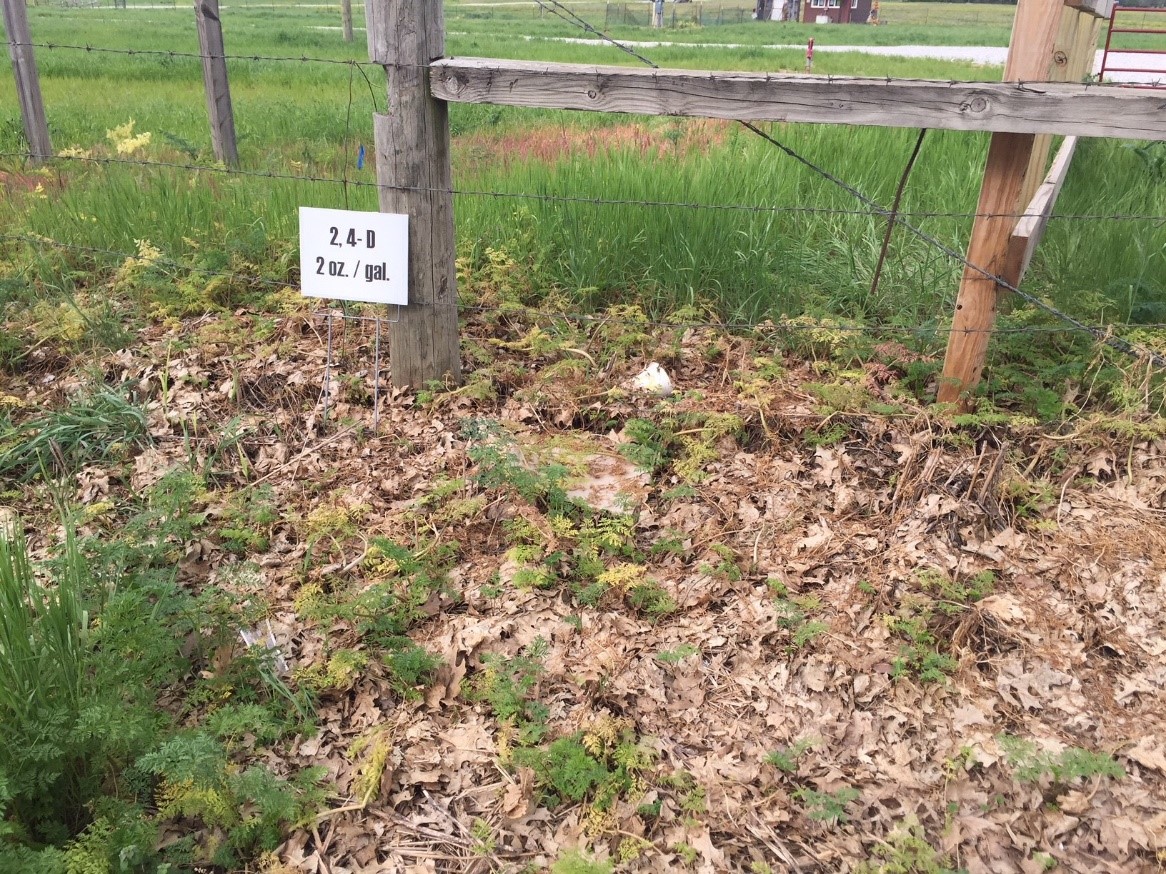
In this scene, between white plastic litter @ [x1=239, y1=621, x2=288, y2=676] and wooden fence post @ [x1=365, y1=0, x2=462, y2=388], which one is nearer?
white plastic litter @ [x1=239, y1=621, x2=288, y2=676]

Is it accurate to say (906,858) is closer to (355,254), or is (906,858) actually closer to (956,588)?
(956,588)

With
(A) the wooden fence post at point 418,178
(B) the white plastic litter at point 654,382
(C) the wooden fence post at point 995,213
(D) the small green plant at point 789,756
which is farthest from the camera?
(B) the white plastic litter at point 654,382

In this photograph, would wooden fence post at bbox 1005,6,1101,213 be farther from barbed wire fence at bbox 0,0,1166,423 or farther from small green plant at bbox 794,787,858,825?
small green plant at bbox 794,787,858,825

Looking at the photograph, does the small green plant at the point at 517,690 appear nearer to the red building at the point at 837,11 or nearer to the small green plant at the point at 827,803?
the small green plant at the point at 827,803

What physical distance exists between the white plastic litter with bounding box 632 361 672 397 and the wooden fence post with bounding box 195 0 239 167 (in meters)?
4.18

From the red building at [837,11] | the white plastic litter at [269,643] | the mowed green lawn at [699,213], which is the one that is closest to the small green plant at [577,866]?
the white plastic litter at [269,643]

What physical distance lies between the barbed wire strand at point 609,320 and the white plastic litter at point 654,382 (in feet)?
0.77

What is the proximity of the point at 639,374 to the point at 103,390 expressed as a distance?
8.21ft

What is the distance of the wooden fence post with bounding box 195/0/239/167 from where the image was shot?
6.34 m

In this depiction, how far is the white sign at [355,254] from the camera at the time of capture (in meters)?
3.74

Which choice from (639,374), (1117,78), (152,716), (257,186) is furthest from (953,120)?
(1117,78)

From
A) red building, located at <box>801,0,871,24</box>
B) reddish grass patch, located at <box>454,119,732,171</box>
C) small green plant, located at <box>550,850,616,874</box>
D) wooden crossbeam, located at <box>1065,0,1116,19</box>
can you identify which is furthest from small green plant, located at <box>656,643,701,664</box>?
red building, located at <box>801,0,871,24</box>

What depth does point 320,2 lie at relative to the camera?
56.7 m

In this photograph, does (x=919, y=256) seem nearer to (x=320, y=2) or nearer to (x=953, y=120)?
(x=953, y=120)
